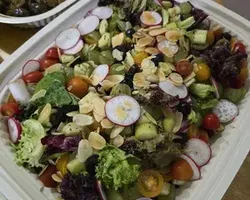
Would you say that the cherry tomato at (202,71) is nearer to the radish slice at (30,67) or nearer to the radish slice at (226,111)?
the radish slice at (226,111)

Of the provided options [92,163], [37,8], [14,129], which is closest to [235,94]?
[92,163]

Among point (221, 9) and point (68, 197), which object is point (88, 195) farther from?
point (221, 9)

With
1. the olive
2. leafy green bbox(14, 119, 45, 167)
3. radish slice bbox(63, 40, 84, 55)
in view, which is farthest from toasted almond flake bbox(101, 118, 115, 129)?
the olive

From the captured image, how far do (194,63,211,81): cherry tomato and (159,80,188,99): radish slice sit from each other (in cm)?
6

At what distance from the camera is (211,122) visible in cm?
92

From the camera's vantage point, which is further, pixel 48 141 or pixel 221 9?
pixel 221 9

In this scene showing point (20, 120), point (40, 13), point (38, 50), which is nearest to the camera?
point (20, 120)

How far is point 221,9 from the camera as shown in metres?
1.05

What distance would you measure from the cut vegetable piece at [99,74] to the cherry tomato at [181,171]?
228 mm

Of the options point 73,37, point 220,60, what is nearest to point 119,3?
point 73,37

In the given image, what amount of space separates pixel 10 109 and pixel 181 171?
0.36 meters

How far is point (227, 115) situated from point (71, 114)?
0.33 metres

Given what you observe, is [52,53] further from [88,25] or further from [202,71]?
[202,71]

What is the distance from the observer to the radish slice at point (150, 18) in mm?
1018
